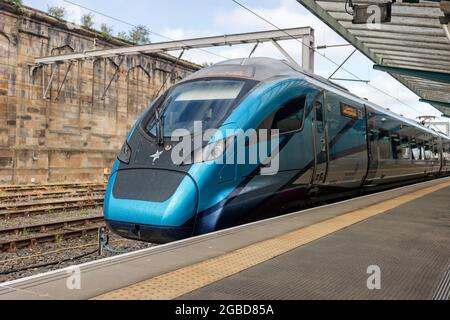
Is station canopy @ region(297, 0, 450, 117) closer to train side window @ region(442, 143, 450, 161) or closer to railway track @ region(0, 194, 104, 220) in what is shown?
train side window @ region(442, 143, 450, 161)

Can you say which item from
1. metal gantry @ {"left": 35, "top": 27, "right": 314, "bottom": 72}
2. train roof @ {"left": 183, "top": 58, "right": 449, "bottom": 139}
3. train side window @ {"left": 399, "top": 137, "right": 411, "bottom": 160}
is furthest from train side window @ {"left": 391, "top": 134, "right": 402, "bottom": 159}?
train roof @ {"left": 183, "top": 58, "right": 449, "bottom": 139}

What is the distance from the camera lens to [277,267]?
3408mm

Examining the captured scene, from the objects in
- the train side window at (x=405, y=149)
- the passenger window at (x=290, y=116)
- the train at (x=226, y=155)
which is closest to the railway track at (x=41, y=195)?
the train at (x=226, y=155)

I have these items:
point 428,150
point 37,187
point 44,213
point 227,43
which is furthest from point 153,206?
point 428,150

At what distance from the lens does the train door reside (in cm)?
727

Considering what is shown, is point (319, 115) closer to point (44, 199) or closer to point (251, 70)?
point (251, 70)

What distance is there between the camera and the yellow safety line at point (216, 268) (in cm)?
275

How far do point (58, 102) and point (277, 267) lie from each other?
64.0 ft

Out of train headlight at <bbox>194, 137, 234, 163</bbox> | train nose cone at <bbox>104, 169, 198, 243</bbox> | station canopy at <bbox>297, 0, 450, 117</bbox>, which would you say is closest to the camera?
train nose cone at <bbox>104, 169, 198, 243</bbox>

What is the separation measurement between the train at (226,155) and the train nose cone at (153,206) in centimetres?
1

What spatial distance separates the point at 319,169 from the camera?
741 cm

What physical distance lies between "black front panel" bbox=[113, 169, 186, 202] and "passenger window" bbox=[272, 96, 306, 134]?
1820 mm

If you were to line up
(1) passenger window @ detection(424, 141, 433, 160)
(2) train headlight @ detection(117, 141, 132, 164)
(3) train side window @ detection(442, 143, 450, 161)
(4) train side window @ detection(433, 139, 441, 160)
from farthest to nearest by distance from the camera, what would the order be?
(3) train side window @ detection(442, 143, 450, 161)
(4) train side window @ detection(433, 139, 441, 160)
(1) passenger window @ detection(424, 141, 433, 160)
(2) train headlight @ detection(117, 141, 132, 164)

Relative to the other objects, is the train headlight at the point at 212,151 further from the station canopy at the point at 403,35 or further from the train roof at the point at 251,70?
the station canopy at the point at 403,35
